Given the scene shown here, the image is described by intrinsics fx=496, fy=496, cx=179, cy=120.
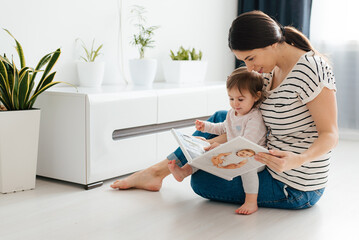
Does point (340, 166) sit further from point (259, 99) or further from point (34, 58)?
point (34, 58)

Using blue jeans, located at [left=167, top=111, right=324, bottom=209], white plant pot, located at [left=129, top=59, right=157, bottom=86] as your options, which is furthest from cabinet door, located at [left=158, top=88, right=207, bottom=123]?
blue jeans, located at [left=167, top=111, right=324, bottom=209]

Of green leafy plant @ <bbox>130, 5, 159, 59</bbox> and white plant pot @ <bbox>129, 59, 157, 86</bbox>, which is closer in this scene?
white plant pot @ <bbox>129, 59, 157, 86</bbox>

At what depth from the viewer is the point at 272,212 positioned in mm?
2062

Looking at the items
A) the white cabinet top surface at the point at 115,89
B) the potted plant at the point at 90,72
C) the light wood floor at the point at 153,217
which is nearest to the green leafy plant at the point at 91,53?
the potted plant at the point at 90,72

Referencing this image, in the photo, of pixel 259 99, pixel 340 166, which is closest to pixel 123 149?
pixel 259 99

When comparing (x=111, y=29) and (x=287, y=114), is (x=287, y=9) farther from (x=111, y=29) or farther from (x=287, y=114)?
(x=287, y=114)

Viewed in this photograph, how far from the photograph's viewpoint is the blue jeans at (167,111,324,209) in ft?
6.66

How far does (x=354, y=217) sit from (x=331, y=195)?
1.09 feet

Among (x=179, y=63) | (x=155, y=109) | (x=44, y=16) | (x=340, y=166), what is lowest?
(x=340, y=166)

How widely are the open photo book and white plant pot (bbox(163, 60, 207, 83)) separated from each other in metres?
1.41

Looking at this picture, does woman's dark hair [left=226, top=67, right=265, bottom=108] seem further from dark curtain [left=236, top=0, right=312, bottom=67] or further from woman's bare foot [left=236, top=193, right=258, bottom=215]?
dark curtain [left=236, top=0, right=312, bottom=67]

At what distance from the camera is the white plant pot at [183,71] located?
3.41 m

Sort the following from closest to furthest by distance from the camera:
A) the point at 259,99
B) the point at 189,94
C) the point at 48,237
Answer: the point at 48,237, the point at 259,99, the point at 189,94

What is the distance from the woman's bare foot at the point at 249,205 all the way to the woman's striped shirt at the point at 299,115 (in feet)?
0.41
